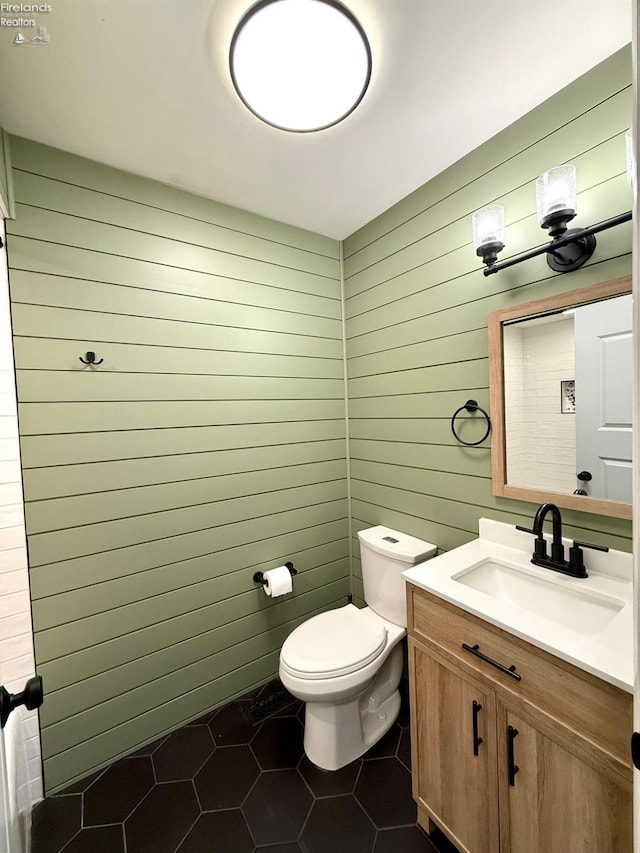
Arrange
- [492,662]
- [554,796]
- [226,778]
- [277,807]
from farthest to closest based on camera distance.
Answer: [226,778]
[277,807]
[492,662]
[554,796]

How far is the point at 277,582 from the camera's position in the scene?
1.82 m

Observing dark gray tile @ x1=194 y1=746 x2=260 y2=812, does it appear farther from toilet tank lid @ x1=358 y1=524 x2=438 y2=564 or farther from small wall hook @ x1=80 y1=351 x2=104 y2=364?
small wall hook @ x1=80 y1=351 x2=104 y2=364

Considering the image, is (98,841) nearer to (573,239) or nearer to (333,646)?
(333,646)

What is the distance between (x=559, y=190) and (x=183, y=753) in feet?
8.63

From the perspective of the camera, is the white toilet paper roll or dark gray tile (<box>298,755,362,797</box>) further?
the white toilet paper roll

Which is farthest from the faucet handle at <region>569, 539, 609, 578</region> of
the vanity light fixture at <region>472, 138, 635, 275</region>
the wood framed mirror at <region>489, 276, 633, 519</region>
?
the vanity light fixture at <region>472, 138, 635, 275</region>

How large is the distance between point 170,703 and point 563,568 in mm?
1801

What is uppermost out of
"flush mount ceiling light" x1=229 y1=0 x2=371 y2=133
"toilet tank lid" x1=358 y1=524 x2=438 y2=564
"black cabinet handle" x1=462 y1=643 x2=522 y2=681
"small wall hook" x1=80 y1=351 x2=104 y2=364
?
"flush mount ceiling light" x1=229 y1=0 x2=371 y2=133

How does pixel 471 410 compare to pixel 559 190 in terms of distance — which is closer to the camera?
pixel 559 190

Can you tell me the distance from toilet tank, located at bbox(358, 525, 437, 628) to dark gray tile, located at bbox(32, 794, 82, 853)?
1.39 meters

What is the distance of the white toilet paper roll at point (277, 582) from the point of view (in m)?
1.81

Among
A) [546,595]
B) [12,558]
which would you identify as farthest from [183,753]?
[546,595]

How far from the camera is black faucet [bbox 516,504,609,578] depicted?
115 cm

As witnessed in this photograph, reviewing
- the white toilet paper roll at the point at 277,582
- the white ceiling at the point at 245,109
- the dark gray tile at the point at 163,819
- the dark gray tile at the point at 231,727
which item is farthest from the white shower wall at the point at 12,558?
the white toilet paper roll at the point at 277,582
